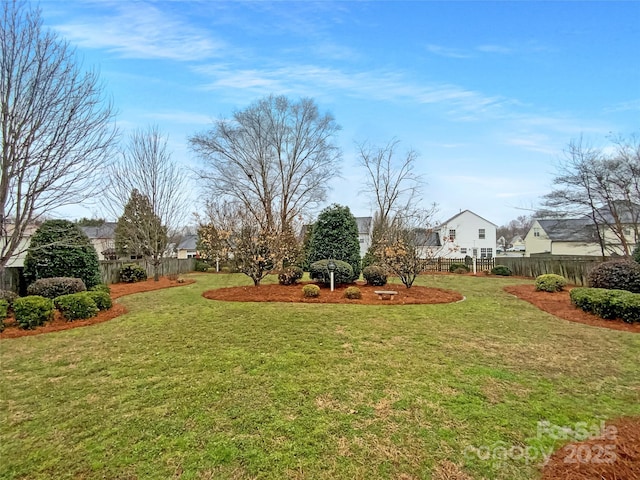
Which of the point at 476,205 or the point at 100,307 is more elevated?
the point at 476,205

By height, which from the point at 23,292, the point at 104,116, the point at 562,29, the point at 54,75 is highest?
the point at 562,29

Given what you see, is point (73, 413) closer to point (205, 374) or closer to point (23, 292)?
point (205, 374)

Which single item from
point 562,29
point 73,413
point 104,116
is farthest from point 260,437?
point 562,29

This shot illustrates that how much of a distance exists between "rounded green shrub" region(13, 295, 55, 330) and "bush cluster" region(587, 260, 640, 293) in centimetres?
1372

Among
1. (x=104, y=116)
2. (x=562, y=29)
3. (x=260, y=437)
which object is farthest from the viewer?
(x=562, y=29)

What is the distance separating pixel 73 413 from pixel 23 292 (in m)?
8.84

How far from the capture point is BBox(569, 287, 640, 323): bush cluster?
6664mm

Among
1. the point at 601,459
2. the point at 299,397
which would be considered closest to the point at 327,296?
the point at 299,397

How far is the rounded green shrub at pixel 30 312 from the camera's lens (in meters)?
6.27

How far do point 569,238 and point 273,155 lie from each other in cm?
2663

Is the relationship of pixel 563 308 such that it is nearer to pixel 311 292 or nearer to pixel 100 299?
pixel 311 292

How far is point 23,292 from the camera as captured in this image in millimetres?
9328

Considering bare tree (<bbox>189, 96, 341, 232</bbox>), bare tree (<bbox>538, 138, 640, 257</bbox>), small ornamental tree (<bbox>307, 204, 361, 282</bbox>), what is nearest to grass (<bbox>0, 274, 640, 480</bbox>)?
small ornamental tree (<bbox>307, 204, 361, 282</bbox>)

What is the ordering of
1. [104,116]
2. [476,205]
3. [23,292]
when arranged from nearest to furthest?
[104,116], [23,292], [476,205]
